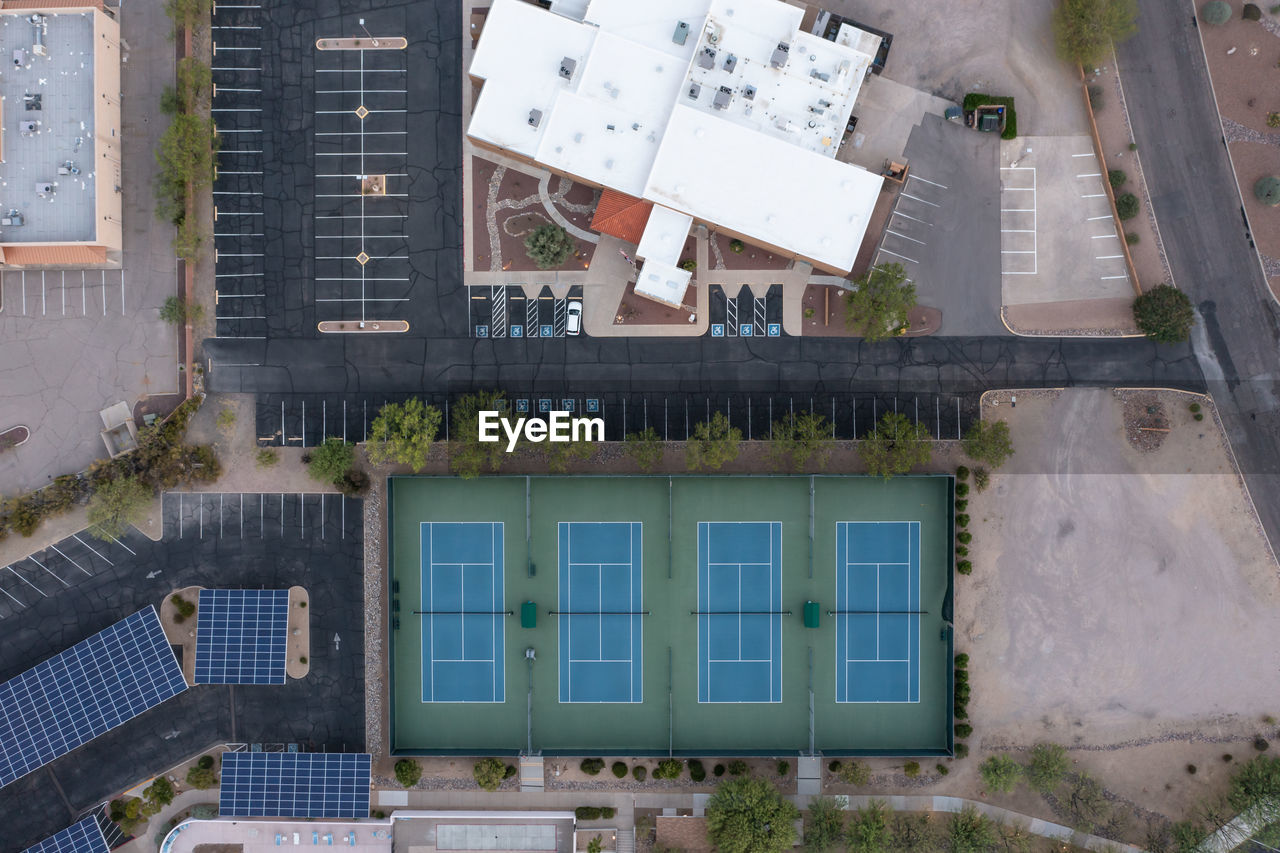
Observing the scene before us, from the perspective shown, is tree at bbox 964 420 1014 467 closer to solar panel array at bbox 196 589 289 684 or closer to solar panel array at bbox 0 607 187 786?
solar panel array at bbox 196 589 289 684

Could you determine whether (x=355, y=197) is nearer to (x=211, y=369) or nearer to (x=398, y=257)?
(x=398, y=257)

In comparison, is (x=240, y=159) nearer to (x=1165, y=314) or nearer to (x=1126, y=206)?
(x=1126, y=206)

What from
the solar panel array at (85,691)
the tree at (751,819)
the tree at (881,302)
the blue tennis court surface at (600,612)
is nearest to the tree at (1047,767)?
the tree at (751,819)

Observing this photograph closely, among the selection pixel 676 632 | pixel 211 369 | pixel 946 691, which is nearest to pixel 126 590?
pixel 211 369

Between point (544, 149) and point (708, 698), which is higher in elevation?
point (544, 149)

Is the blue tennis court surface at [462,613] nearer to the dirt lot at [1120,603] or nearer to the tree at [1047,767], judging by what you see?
the dirt lot at [1120,603]

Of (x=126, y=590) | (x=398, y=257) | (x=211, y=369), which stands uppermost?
(x=398, y=257)
